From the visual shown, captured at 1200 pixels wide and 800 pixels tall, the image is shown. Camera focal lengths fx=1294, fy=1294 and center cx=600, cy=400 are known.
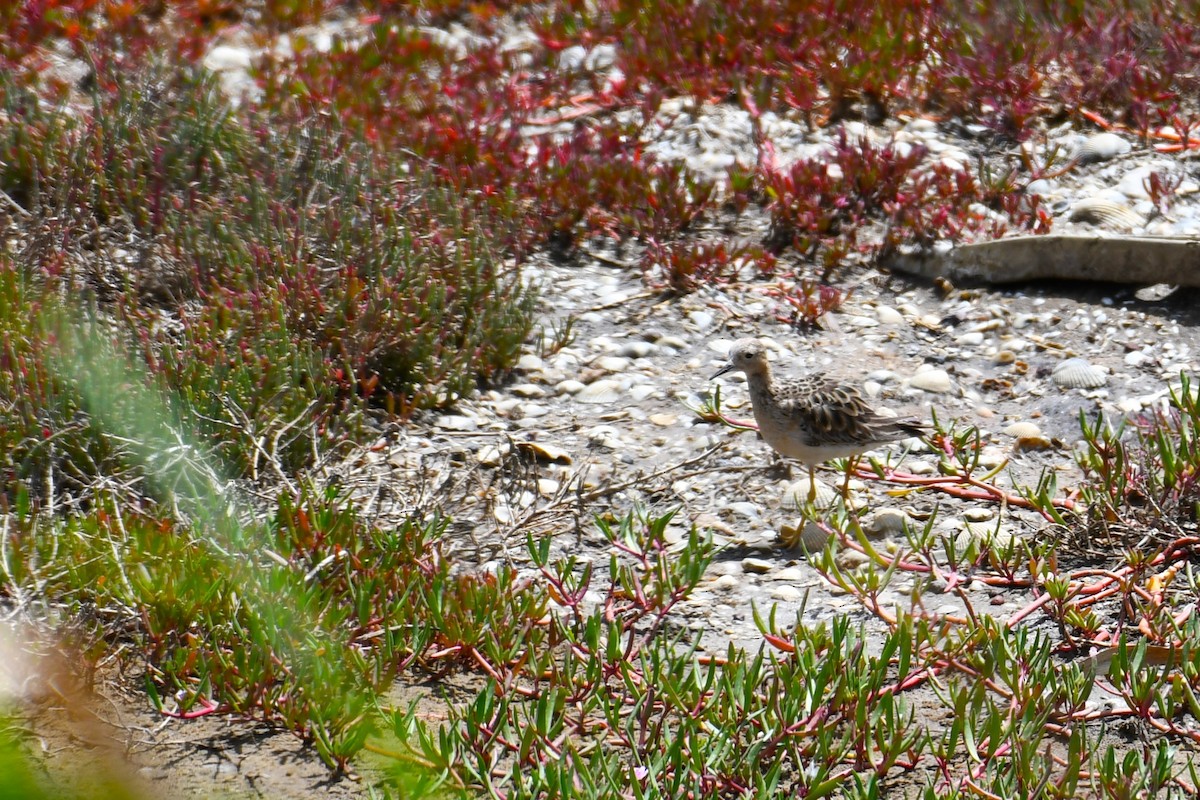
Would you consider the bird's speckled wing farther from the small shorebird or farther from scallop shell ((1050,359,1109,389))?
scallop shell ((1050,359,1109,389))

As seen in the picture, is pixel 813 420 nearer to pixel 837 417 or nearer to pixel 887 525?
pixel 837 417

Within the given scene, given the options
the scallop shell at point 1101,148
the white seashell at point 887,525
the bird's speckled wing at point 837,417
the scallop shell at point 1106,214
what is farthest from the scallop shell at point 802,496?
the scallop shell at point 1101,148

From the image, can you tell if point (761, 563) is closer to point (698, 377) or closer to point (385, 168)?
point (698, 377)

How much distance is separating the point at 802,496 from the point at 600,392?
4.14ft

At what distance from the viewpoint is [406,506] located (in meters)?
4.75

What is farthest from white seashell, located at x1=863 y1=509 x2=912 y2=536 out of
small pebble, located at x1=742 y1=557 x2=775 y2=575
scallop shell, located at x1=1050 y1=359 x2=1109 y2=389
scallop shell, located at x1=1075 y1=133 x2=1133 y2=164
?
scallop shell, located at x1=1075 y1=133 x2=1133 y2=164

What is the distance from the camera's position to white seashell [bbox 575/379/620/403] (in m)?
6.09

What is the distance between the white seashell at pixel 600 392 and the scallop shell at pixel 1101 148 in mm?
3284

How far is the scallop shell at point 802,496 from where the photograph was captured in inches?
205

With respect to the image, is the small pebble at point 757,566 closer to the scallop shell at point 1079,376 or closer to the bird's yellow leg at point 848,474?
the bird's yellow leg at point 848,474

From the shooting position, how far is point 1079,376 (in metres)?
5.95

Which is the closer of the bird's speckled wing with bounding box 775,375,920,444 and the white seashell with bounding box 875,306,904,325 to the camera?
the bird's speckled wing with bounding box 775,375,920,444

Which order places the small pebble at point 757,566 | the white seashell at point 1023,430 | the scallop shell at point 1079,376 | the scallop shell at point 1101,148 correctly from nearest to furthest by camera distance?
the small pebble at point 757,566 < the white seashell at point 1023,430 < the scallop shell at point 1079,376 < the scallop shell at point 1101,148

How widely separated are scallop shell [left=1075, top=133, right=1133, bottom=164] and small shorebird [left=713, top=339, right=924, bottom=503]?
3.13m
